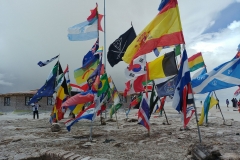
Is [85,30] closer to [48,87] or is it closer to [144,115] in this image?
[48,87]

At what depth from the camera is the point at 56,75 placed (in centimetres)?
1572

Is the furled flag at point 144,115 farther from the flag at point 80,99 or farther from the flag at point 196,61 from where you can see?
the flag at point 196,61

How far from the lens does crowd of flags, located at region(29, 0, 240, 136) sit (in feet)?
24.8

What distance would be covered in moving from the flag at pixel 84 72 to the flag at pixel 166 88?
15.5ft

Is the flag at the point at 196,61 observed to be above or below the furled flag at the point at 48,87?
above

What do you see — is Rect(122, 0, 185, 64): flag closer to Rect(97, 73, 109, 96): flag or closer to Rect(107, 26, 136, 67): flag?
Rect(97, 73, 109, 96): flag

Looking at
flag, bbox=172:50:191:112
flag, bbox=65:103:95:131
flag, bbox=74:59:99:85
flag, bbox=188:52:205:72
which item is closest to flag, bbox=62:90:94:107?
flag, bbox=65:103:95:131

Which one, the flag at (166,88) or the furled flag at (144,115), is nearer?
the furled flag at (144,115)

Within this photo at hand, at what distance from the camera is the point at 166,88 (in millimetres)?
12109

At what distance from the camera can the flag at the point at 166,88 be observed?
11.7 m

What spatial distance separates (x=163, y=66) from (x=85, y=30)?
8587 millimetres

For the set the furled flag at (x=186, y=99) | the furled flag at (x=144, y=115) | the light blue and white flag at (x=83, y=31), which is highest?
the light blue and white flag at (x=83, y=31)

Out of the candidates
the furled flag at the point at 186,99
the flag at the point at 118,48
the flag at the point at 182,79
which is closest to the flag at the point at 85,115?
the flag at the point at 182,79

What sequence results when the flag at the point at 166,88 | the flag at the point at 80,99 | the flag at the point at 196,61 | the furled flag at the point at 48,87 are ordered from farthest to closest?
the furled flag at the point at 48,87 < the flag at the point at 196,61 < the flag at the point at 166,88 < the flag at the point at 80,99
